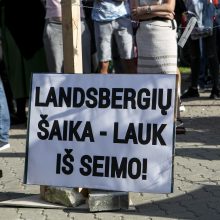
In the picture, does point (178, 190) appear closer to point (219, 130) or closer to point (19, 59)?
point (219, 130)

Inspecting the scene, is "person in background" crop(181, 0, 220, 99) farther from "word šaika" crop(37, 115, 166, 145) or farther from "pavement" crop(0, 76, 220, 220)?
"word šaika" crop(37, 115, 166, 145)

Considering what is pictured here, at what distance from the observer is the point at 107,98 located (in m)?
5.41

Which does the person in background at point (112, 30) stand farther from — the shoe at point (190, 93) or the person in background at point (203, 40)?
the shoe at point (190, 93)

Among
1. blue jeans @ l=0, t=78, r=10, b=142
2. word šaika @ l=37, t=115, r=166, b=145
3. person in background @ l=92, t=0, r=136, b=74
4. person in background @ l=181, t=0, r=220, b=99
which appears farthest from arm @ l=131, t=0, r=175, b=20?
person in background @ l=181, t=0, r=220, b=99

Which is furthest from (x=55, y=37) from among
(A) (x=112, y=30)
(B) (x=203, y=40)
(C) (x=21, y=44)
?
(B) (x=203, y=40)

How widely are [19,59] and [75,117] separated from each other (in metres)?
3.84

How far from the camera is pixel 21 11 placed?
29.0ft

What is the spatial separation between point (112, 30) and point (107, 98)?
3267mm

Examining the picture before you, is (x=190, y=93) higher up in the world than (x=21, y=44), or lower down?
lower down

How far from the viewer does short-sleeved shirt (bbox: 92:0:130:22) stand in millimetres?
8438

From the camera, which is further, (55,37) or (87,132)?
(55,37)

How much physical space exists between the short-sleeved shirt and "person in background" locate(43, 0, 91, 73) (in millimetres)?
174

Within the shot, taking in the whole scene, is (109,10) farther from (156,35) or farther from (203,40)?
(203,40)

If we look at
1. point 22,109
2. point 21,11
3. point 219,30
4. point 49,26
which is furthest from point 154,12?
point 219,30
